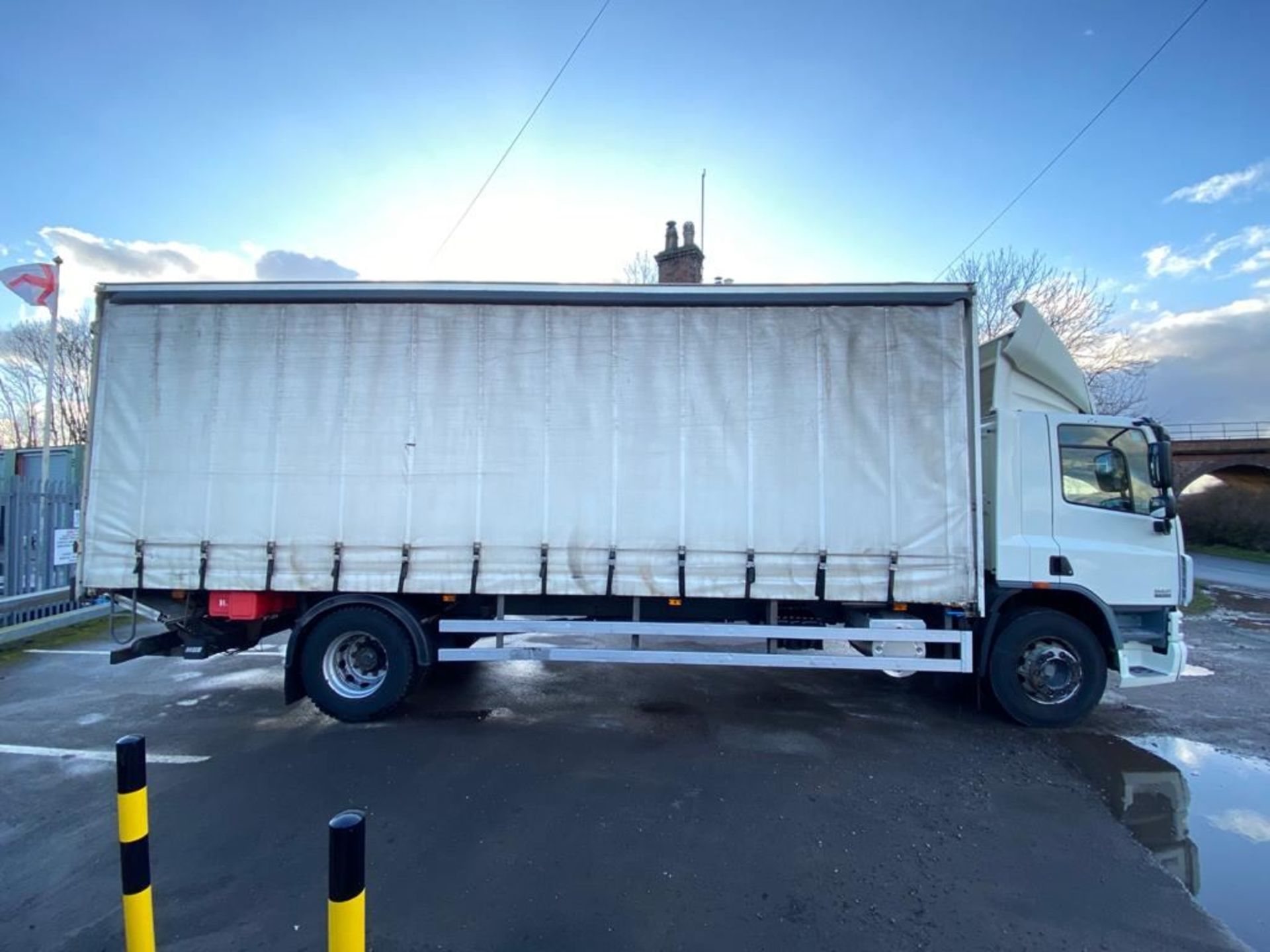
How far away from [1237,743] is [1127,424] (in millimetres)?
2883

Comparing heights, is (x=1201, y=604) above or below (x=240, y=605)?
below

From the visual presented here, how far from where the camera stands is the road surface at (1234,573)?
1605 centimetres

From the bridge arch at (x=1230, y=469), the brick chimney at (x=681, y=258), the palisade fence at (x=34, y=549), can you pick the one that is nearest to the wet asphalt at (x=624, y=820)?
the palisade fence at (x=34, y=549)

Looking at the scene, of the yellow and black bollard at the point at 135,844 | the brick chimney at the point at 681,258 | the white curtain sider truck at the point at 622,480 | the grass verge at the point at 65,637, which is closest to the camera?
the yellow and black bollard at the point at 135,844

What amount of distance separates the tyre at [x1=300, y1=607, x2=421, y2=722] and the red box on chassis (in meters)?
0.47

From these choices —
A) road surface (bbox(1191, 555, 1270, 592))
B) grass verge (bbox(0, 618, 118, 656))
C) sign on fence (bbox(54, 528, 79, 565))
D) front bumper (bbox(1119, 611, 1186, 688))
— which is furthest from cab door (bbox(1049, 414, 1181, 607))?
road surface (bbox(1191, 555, 1270, 592))

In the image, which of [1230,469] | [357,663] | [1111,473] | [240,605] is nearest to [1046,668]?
[1111,473]

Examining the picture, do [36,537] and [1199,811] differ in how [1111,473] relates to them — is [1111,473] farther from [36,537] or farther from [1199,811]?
[36,537]

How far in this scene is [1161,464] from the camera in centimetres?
509

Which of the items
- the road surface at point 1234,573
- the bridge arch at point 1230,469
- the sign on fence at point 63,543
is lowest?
the road surface at point 1234,573

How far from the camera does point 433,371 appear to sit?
5211 mm

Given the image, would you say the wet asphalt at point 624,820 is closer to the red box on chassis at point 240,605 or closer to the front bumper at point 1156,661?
the front bumper at point 1156,661

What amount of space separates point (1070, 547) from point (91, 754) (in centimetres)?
818

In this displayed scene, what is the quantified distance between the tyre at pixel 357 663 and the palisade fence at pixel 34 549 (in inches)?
212
